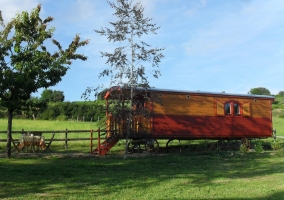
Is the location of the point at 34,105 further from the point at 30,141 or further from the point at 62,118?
the point at 62,118

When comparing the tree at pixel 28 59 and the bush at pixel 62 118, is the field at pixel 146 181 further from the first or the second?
the bush at pixel 62 118

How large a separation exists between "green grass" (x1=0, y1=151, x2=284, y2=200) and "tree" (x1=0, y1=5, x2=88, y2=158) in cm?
247

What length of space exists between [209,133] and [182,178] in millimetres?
9849

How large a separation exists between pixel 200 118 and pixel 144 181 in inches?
408

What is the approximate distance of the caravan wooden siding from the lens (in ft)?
58.5

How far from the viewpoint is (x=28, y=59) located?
41.1ft

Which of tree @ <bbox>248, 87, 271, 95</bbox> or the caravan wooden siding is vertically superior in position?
tree @ <bbox>248, 87, 271, 95</bbox>

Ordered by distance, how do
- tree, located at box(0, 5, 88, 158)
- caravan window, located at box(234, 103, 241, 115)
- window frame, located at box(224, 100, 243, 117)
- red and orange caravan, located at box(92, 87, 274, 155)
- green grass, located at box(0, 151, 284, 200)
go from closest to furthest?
1. green grass, located at box(0, 151, 284, 200)
2. tree, located at box(0, 5, 88, 158)
3. red and orange caravan, located at box(92, 87, 274, 155)
4. window frame, located at box(224, 100, 243, 117)
5. caravan window, located at box(234, 103, 241, 115)

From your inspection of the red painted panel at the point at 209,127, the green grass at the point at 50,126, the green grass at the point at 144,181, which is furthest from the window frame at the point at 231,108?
the green grass at the point at 50,126

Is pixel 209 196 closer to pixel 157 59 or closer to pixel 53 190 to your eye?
pixel 53 190

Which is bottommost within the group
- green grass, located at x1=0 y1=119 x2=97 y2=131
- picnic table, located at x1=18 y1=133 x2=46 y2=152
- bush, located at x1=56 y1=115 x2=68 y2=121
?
picnic table, located at x1=18 y1=133 x2=46 y2=152

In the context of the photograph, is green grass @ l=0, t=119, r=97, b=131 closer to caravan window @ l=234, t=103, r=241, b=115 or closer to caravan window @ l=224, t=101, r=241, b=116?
caravan window @ l=224, t=101, r=241, b=116

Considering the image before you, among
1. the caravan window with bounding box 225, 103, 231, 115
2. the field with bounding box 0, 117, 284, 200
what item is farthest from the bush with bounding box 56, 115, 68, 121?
the field with bounding box 0, 117, 284, 200

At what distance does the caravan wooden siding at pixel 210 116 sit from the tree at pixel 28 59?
19.6ft
